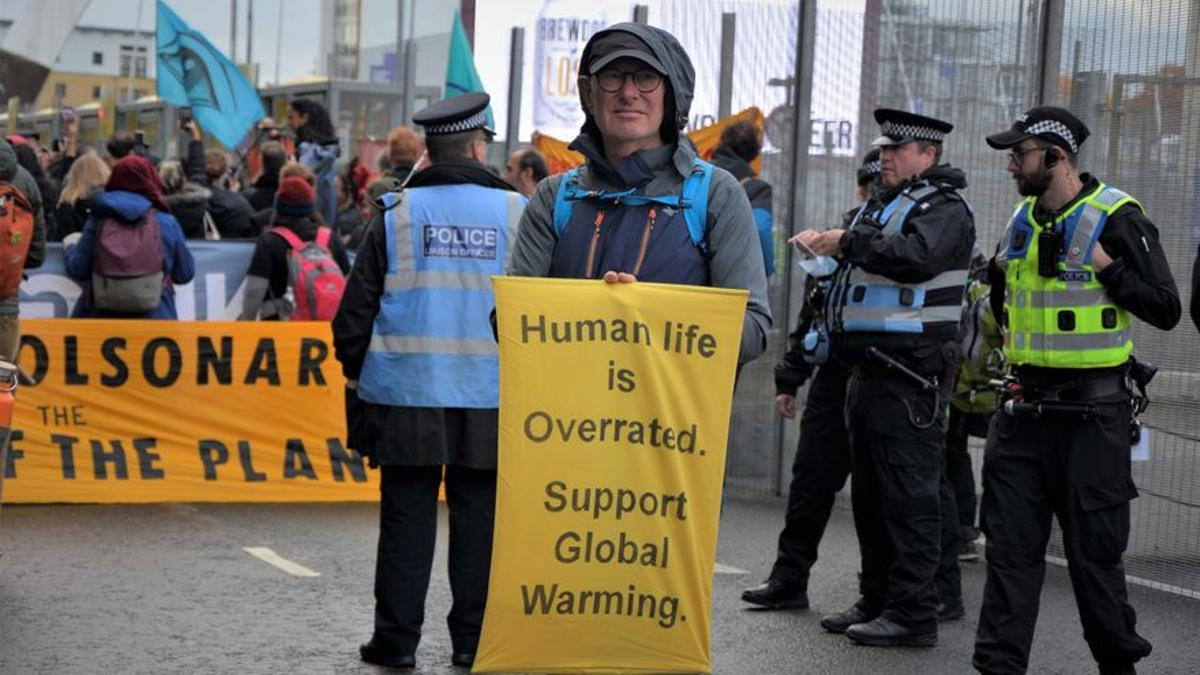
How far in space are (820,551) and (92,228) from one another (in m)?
4.66

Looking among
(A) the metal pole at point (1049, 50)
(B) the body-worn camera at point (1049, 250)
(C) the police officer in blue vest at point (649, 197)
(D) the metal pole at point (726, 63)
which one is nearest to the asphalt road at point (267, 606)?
(B) the body-worn camera at point (1049, 250)

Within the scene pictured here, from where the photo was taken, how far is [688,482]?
4.77 m

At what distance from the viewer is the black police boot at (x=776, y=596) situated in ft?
28.4

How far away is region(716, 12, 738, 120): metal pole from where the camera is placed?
13.0 meters

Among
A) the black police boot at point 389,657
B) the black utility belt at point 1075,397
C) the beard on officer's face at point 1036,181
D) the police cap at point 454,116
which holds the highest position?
the police cap at point 454,116

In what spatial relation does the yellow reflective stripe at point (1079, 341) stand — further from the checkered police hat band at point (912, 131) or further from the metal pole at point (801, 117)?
the metal pole at point (801, 117)

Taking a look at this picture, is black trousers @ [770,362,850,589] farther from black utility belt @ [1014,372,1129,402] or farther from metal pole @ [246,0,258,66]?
metal pole @ [246,0,258,66]

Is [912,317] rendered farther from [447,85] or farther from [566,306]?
[447,85]

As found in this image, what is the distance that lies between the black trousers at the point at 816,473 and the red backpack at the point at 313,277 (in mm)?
4161

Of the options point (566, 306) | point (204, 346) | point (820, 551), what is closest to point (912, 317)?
point (820, 551)

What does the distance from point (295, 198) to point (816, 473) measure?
4.49m

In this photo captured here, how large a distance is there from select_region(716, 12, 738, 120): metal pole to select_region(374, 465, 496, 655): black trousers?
6274mm

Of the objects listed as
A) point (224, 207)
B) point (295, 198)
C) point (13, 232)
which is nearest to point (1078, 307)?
point (13, 232)

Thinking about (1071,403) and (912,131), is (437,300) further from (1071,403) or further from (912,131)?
(1071,403)
